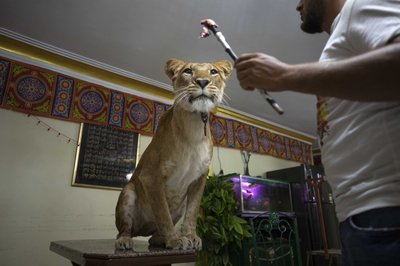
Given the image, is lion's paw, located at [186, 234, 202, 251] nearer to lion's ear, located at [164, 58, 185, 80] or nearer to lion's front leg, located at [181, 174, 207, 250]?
lion's front leg, located at [181, 174, 207, 250]

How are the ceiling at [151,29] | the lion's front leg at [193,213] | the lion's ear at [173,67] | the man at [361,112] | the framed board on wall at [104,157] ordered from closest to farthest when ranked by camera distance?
the man at [361,112] < the lion's front leg at [193,213] < the lion's ear at [173,67] < the ceiling at [151,29] < the framed board on wall at [104,157]

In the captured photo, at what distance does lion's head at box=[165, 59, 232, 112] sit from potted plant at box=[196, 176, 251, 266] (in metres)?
2.25

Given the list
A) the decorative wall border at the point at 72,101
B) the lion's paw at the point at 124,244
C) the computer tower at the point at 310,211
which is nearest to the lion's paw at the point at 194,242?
the lion's paw at the point at 124,244

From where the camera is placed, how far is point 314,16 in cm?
95

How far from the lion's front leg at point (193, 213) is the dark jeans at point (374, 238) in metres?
0.79

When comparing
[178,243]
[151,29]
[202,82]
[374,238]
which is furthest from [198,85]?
[151,29]

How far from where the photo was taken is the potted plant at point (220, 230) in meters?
3.25

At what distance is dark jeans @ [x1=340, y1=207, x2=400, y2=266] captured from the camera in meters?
0.57

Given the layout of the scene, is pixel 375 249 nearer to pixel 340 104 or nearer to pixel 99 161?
pixel 340 104

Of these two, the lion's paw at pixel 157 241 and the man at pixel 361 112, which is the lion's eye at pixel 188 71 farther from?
the lion's paw at pixel 157 241

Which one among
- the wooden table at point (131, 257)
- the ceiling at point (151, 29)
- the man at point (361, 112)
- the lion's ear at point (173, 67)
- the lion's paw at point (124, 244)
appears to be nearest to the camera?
the man at point (361, 112)

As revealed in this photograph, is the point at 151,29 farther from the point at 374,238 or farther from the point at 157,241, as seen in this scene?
the point at 374,238

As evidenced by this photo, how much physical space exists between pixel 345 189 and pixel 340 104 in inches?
9.0

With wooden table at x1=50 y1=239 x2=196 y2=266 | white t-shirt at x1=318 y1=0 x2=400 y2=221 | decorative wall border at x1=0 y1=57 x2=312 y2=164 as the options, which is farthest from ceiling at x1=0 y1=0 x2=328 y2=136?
wooden table at x1=50 y1=239 x2=196 y2=266
